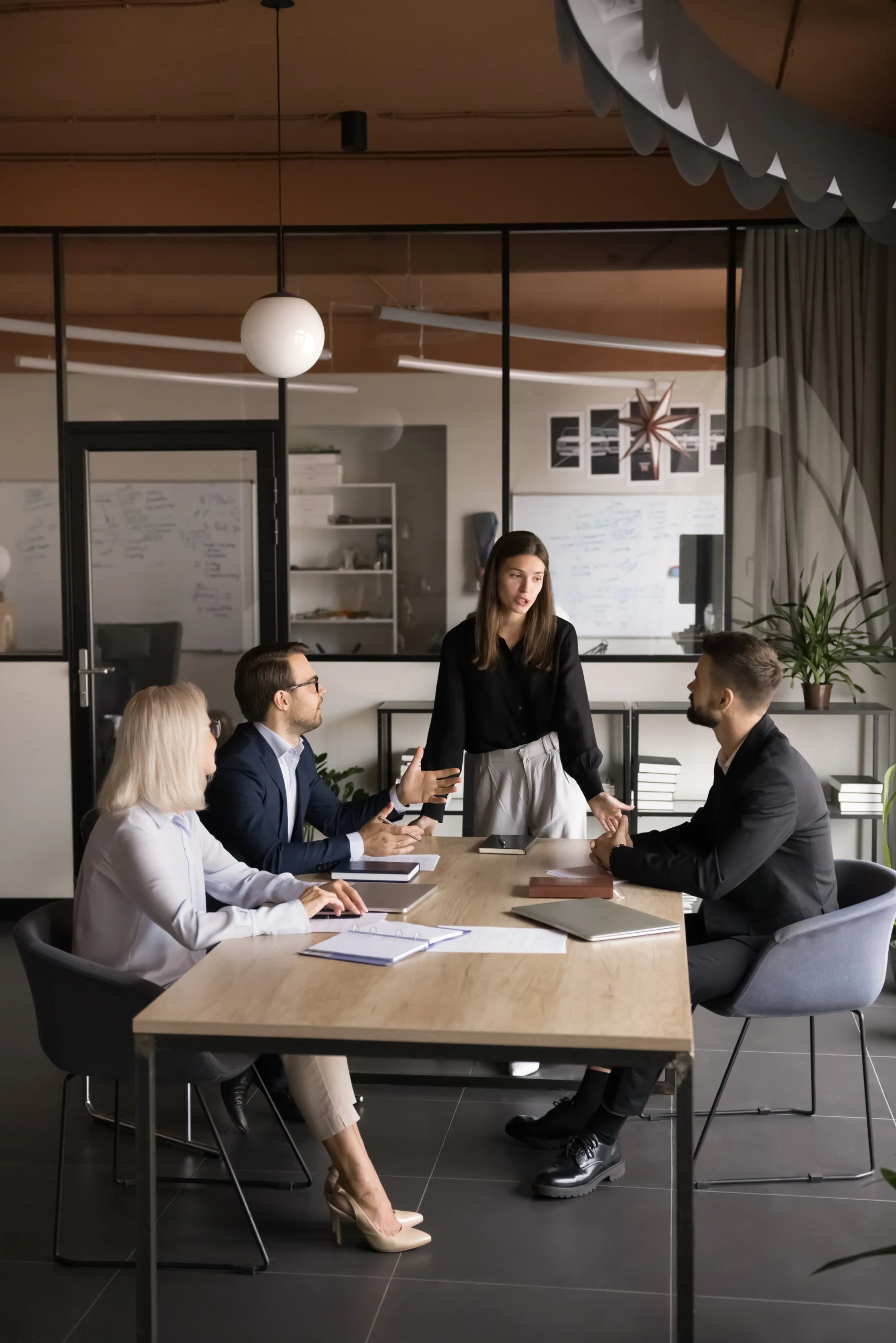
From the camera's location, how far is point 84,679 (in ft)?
19.5

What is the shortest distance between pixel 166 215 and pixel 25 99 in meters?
0.84

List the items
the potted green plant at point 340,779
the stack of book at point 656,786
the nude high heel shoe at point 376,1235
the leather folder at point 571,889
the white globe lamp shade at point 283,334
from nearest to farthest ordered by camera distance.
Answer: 1. the nude high heel shoe at point 376,1235
2. the leather folder at point 571,889
3. the white globe lamp shade at point 283,334
4. the stack of book at point 656,786
5. the potted green plant at point 340,779

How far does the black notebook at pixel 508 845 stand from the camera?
351 cm

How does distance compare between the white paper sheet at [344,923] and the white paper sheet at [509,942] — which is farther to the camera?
the white paper sheet at [344,923]

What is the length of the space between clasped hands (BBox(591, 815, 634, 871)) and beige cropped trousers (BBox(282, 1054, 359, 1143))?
85 centimetres

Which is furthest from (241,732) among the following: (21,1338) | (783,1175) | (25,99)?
(25,99)

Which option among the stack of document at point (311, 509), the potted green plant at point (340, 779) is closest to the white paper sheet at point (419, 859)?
the potted green plant at point (340, 779)

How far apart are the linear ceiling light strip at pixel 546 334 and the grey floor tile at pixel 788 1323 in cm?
416

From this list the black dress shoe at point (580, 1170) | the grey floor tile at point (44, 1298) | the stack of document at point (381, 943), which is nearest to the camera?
the stack of document at point (381, 943)

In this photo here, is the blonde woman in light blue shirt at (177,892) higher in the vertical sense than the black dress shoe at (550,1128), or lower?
higher

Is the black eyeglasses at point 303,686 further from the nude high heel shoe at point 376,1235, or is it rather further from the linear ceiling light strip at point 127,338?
the linear ceiling light strip at point 127,338

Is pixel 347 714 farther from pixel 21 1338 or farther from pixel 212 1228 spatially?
pixel 21 1338

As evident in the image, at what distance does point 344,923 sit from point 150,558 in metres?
3.57

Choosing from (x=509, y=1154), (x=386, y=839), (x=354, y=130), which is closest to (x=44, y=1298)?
(x=509, y=1154)
